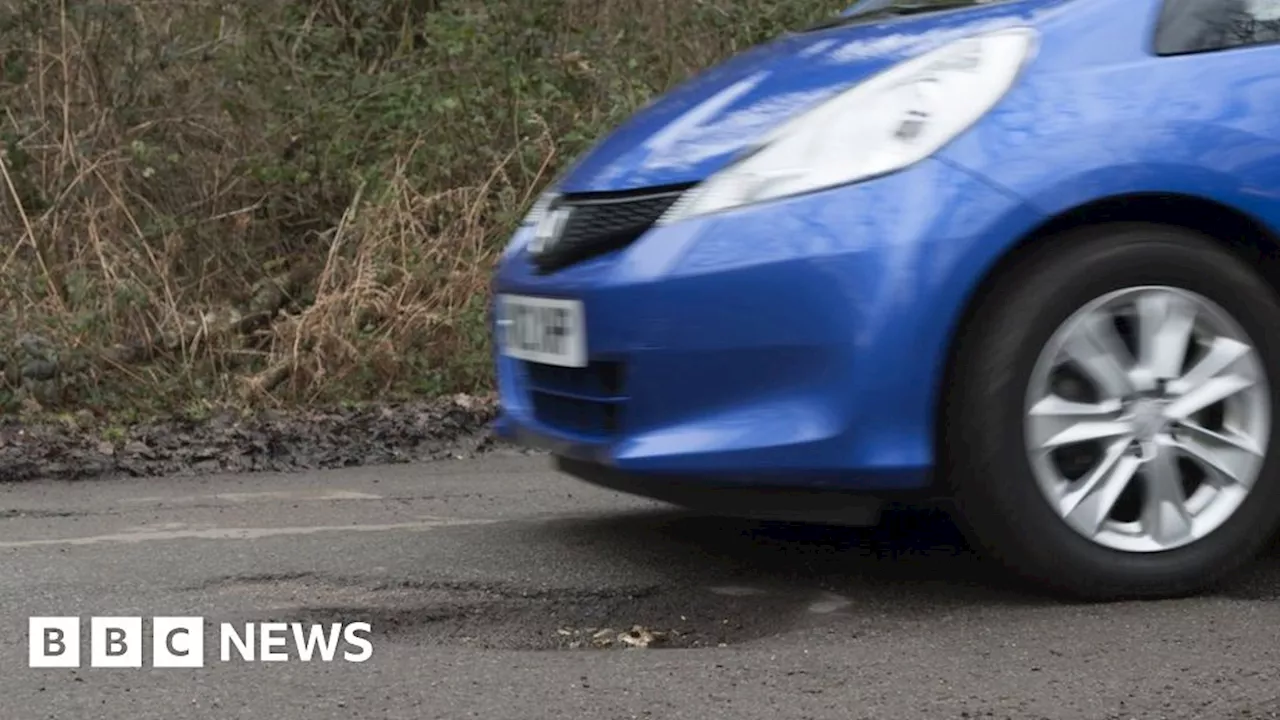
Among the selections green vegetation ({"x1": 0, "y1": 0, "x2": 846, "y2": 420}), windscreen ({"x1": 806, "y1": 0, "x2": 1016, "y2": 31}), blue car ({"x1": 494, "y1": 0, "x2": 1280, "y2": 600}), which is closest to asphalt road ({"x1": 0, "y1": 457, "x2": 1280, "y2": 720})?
blue car ({"x1": 494, "y1": 0, "x2": 1280, "y2": 600})

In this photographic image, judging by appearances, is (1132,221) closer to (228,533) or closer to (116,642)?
(116,642)

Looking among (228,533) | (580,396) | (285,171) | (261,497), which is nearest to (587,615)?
(580,396)

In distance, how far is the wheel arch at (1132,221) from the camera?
3523 mm

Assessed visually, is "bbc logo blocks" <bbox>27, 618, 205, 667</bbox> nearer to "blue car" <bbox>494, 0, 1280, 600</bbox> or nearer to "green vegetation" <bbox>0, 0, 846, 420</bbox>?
"blue car" <bbox>494, 0, 1280, 600</bbox>

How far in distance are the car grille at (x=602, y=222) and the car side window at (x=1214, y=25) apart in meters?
1.06

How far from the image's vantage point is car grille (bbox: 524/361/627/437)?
146 inches

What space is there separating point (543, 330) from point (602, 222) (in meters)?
0.29

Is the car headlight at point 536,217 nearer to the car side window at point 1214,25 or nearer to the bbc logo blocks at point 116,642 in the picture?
the bbc logo blocks at point 116,642

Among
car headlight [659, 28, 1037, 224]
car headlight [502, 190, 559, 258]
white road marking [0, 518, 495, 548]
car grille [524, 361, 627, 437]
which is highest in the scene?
car headlight [659, 28, 1037, 224]

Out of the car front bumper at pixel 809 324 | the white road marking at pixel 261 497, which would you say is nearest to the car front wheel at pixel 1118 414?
the car front bumper at pixel 809 324

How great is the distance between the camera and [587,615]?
3639mm

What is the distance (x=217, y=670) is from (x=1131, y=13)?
2235 mm

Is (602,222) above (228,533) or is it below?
above

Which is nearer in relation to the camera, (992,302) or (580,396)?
(992,302)
